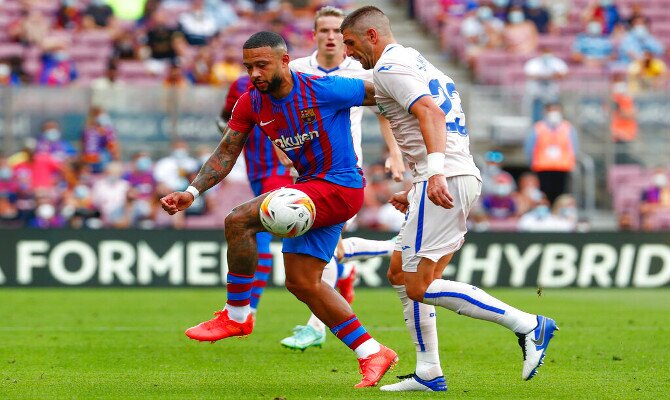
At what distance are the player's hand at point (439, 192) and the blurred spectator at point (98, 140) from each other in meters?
13.5

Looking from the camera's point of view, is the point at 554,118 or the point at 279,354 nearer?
the point at 279,354

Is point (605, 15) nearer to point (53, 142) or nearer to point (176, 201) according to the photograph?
point (53, 142)

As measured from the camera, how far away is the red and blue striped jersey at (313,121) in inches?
319

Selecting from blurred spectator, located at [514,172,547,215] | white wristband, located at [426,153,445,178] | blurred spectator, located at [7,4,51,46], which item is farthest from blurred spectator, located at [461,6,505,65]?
A: white wristband, located at [426,153,445,178]

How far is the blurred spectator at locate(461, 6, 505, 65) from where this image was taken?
24.7 m

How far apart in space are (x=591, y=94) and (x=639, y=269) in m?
3.84

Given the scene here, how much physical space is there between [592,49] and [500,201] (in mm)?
5443

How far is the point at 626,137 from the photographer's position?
21297 millimetres

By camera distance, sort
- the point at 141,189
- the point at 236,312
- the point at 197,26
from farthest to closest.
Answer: the point at 197,26 < the point at 141,189 < the point at 236,312

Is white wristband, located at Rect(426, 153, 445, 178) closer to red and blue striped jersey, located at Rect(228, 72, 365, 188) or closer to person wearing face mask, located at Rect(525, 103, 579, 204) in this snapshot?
red and blue striped jersey, located at Rect(228, 72, 365, 188)

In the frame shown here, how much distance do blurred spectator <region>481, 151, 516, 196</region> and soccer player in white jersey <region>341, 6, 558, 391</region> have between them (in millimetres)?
12801

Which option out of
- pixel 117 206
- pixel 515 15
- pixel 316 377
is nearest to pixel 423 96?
pixel 316 377

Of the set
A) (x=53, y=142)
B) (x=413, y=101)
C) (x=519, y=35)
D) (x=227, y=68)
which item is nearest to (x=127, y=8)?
(x=227, y=68)

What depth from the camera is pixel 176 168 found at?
2022 centimetres
